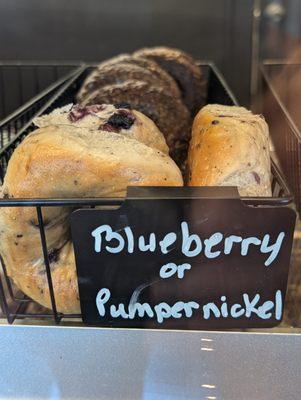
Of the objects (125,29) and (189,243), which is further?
(125,29)

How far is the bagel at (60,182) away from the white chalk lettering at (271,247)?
0.36 feet

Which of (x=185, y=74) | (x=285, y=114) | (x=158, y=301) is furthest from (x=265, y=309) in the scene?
(x=185, y=74)

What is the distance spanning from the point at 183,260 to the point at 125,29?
1.63 metres

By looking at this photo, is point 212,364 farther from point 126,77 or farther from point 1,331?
point 126,77

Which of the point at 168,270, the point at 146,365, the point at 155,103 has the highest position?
the point at 155,103

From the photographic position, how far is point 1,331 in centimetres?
55

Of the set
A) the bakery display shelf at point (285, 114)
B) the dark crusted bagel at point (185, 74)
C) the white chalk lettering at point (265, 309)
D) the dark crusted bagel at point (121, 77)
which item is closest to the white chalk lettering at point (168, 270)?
the white chalk lettering at point (265, 309)

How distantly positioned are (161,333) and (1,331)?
7.0 inches

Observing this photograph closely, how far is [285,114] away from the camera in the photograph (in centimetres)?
83

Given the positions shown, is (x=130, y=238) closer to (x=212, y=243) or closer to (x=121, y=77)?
(x=212, y=243)

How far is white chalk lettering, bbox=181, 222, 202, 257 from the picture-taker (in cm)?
49

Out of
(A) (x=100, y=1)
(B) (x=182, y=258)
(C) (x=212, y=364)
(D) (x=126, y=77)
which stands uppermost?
(A) (x=100, y=1)

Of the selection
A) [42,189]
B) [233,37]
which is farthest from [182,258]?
[233,37]

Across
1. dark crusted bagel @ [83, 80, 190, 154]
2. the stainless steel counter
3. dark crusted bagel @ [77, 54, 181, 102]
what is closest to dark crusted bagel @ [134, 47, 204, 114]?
dark crusted bagel @ [77, 54, 181, 102]
